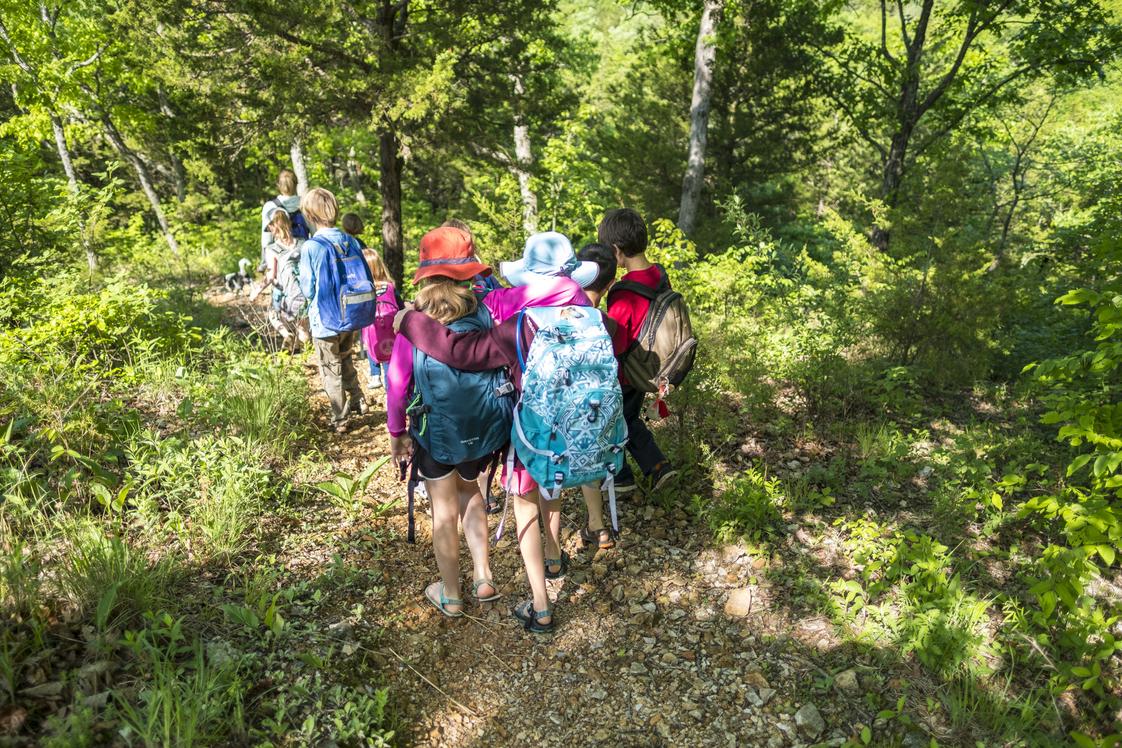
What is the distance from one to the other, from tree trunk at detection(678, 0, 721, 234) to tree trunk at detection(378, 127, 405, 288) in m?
4.72

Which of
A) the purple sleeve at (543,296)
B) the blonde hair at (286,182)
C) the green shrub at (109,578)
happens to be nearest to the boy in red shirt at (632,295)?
the purple sleeve at (543,296)

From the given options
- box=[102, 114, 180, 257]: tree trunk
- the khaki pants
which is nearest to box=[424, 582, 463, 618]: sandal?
the khaki pants

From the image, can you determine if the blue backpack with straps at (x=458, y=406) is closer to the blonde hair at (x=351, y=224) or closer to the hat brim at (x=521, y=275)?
the hat brim at (x=521, y=275)

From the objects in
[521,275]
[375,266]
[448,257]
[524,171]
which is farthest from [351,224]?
[524,171]

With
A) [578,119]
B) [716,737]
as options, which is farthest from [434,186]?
[716,737]

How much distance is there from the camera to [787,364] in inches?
215

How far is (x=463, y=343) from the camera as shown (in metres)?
2.83

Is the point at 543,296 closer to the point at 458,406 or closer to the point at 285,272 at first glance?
the point at 458,406

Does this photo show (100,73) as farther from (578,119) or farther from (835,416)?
(835,416)

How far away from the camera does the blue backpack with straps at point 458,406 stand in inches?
113

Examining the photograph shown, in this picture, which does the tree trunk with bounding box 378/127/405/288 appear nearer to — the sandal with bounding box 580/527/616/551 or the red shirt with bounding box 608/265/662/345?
the red shirt with bounding box 608/265/662/345

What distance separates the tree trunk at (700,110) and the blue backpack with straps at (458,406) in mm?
8226

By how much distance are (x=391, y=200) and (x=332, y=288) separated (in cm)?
465

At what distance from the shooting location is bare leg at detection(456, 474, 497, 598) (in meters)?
3.23
